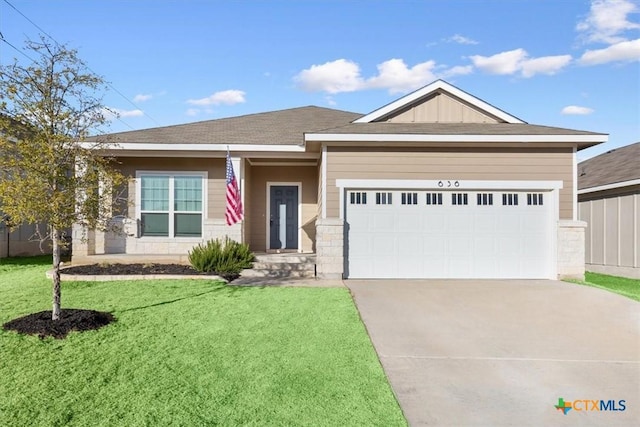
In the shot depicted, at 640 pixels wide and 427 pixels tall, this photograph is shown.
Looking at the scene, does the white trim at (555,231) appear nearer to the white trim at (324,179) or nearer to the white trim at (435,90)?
the white trim at (435,90)

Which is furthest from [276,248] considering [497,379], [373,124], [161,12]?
[497,379]

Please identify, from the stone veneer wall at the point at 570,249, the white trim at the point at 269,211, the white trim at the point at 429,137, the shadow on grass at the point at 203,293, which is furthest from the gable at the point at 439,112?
the shadow on grass at the point at 203,293

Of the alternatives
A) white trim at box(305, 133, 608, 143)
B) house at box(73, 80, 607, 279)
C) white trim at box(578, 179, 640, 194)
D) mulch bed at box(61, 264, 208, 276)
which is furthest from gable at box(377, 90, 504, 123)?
mulch bed at box(61, 264, 208, 276)

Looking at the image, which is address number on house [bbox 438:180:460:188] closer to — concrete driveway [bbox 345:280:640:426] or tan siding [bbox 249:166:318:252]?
concrete driveway [bbox 345:280:640:426]

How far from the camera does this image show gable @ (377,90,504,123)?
35.3 feet

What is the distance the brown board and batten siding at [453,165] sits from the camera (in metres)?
9.61

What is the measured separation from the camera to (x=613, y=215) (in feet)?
38.6

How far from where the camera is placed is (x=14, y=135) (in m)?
5.13

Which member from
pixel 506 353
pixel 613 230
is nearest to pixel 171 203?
pixel 506 353

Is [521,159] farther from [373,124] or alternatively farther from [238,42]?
[238,42]

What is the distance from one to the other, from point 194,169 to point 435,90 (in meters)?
7.15

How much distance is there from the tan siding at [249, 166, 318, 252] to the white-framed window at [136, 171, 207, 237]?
1.81 metres

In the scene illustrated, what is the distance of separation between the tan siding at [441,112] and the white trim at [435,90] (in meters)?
0.18

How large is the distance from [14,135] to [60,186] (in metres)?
0.83
